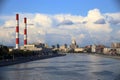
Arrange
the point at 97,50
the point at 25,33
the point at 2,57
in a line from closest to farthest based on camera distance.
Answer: the point at 2,57 < the point at 25,33 < the point at 97,50

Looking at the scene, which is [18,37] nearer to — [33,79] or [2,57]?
[2,57]

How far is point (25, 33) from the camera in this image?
3868 inches

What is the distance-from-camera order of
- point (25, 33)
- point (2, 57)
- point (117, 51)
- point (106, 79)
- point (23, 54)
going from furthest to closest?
1. point (117, 51)
2. point (25, 33)
3. point (23, 54)
4. point (2, 57)
5. point (106, 79)

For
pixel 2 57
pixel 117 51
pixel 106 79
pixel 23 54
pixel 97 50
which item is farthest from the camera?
pixel 97 50

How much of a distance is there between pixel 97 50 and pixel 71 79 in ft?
554

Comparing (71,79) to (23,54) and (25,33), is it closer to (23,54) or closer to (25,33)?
(23,54)

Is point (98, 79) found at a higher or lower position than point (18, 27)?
lower

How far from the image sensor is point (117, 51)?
5714 inches

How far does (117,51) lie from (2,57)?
88976 millimetres

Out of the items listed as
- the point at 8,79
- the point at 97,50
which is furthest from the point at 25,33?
the point at 97,50

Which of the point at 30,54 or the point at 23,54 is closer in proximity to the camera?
the point at 23,54

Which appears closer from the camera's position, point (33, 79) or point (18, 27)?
point (33, 79)

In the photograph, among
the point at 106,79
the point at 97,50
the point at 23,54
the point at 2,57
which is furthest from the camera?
the point at 97,50

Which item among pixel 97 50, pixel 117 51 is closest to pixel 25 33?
pixel 117 51
